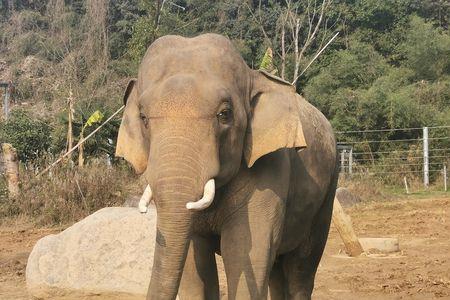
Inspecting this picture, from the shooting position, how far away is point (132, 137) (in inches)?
179

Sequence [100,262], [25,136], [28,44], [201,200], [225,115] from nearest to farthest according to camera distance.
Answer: [201,200], [225,115], [100,262], [25,136], [28,44]

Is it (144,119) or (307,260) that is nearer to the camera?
(144,119)

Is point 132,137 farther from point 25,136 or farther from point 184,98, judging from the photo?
point 25,136

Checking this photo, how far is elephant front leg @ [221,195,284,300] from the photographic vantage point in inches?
175

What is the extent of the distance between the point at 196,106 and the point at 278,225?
3.19ft

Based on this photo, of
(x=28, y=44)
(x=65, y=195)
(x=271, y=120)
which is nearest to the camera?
(x=271, y=120)

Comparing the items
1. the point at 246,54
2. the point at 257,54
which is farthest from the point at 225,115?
the point at 257,54

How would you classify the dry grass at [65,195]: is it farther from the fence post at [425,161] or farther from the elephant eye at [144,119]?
the elephant eye at [144,119]

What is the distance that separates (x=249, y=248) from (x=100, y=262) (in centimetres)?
381

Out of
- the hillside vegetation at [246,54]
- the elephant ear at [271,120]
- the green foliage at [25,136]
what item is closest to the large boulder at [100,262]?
the elephant ear at [271,120]

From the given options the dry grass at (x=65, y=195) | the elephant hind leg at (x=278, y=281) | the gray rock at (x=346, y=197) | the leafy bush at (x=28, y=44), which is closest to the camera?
the elephant hind leg at (x=278, y=281)

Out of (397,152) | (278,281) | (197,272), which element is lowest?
(397,152)

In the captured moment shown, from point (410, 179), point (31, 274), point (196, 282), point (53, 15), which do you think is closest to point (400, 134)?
point (410, 179)

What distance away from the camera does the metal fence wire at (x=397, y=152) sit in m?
23.0
